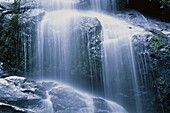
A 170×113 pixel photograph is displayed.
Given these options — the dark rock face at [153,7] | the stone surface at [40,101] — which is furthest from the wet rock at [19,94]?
the dark rock face at [153,7]

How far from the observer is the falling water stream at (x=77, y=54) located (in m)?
4.52

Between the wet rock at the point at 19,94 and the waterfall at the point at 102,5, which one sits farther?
the waterfall at the point at 102,5

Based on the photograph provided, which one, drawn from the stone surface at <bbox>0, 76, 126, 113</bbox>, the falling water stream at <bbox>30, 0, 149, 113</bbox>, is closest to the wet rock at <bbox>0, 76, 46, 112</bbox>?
the stone surface at <bbox>0, 76, 126, 113</bbox>

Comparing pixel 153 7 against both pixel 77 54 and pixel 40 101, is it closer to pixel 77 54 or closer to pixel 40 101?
pixel 77 54

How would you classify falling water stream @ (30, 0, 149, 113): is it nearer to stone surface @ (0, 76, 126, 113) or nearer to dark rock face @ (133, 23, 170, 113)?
dark rock face @ (133, 23, 170, 113)

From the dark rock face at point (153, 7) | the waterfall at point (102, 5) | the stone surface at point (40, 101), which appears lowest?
the stone surface at point (40, 101)

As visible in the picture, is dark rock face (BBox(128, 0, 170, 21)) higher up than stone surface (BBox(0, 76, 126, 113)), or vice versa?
dark rock face (BBox(128, 0, 170, 21))

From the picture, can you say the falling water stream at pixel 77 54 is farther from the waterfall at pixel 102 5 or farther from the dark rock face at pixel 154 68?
the waterfall at pixel 102 5

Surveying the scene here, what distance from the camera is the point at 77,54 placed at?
17.3 feet

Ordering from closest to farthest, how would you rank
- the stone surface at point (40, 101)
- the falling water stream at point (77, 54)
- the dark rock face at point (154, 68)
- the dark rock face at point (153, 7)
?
1. the stone surface at point (40, 101)
2. the dark rock face at point (154, 68)
3. the falling water stream at point (77, 54)
4. the dark rock face at point (153, 7)

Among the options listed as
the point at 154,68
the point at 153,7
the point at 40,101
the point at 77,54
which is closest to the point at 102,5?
the point at 153,7

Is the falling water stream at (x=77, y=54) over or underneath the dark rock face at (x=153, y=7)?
underneath

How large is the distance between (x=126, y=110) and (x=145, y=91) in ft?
3.43

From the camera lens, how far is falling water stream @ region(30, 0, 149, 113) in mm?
4516
